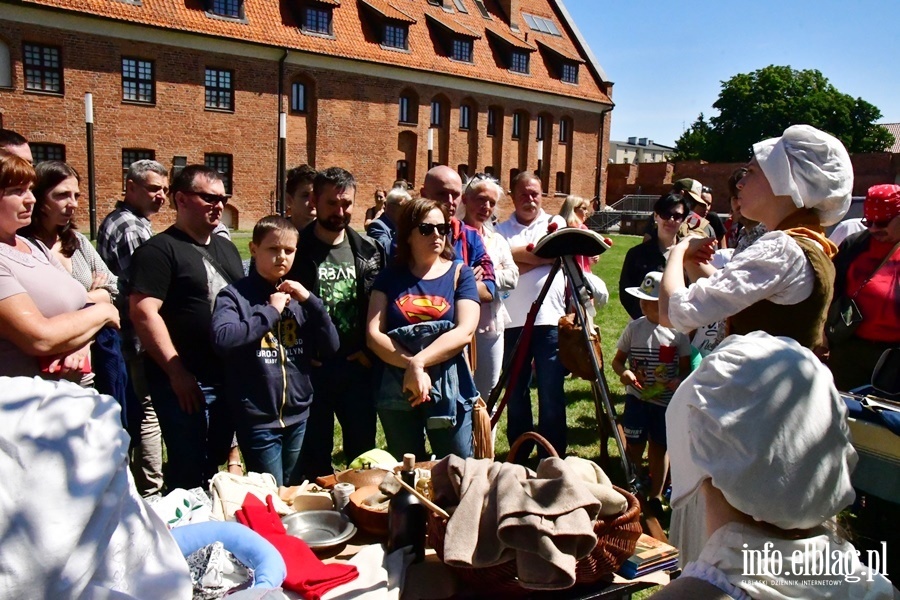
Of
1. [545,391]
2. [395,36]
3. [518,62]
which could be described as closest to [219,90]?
[395,36]

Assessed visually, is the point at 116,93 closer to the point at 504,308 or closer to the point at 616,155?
the point at 504,308

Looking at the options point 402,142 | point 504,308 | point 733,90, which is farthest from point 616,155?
point 504,308

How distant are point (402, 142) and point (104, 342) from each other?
30875mm

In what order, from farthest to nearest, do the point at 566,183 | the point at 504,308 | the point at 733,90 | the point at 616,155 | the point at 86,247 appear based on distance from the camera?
the point at 616,155 → the point at 733,90 → the point at 566,183 → the point at 504,308 → the point at 86,247

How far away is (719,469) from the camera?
1492 mm

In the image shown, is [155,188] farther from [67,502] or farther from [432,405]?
[67,502]

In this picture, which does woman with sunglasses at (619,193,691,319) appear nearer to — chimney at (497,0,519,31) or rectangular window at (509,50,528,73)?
rectangular window at (509,50,528,73)

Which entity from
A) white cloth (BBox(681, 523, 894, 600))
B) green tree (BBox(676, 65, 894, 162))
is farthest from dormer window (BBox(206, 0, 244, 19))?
green tree (BBox(676, 65, 894, 162))

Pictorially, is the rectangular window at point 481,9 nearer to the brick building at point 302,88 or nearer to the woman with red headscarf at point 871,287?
the brick building at point 302,88

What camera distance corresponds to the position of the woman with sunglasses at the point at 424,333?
12.1 feet

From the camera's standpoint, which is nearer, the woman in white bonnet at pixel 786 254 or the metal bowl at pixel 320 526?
the metal bowl at pixel 320 526

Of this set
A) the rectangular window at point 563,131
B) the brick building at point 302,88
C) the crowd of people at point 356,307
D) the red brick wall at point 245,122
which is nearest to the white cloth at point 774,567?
the crowd of people at point 356,307

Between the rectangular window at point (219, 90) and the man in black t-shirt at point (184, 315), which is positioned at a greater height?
the rectangular window at point (219, 90)

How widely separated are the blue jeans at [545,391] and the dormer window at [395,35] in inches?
1130
